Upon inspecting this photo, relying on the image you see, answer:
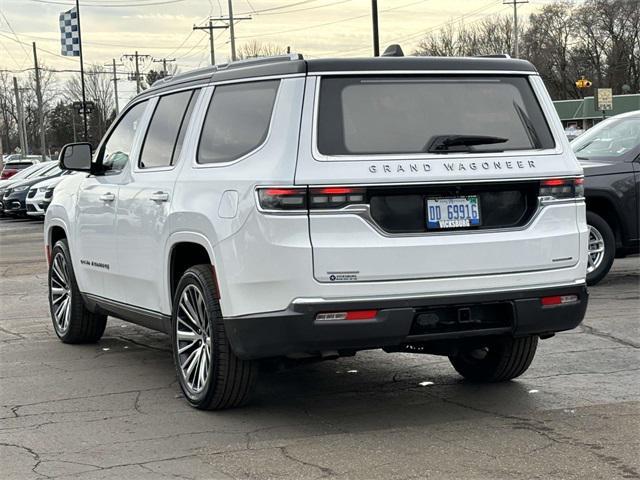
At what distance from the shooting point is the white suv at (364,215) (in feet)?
16.8

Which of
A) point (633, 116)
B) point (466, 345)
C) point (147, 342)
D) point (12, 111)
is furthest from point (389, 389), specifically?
point (12, 111)

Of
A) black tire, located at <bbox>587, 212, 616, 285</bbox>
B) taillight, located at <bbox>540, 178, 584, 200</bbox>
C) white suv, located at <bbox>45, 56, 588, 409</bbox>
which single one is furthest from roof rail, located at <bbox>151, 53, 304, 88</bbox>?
black tire, located at <bbox>587, 212, 616, 285</bbox>

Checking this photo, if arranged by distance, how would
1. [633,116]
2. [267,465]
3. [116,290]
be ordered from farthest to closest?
[633,116]
[116,290]
[267,465]

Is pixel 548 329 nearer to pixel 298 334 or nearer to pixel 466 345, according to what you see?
pixel 466 345

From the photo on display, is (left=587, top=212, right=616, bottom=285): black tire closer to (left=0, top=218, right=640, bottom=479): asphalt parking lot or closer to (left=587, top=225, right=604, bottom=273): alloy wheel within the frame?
(left=587, top=225, right=604, bottom=273): alloy wheel

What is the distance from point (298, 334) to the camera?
5.13 meters

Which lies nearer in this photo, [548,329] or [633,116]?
[548,329]

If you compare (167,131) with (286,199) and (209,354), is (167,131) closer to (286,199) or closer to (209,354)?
(209,354)

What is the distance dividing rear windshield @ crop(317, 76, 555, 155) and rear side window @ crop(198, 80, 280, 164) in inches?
15.1

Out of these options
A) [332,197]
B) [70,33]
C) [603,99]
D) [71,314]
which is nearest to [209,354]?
[332,197]

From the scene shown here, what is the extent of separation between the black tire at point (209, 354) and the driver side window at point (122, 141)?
1587 millimetres

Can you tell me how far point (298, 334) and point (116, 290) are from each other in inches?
95.0

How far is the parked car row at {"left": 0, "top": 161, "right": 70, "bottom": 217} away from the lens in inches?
1072

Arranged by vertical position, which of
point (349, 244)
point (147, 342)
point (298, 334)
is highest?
point (349, 244)
